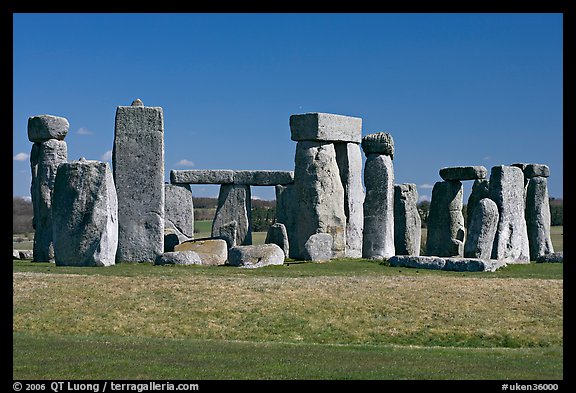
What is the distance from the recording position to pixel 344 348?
16234mm

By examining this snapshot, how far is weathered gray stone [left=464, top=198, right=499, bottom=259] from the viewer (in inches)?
1064

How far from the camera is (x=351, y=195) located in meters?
30.7

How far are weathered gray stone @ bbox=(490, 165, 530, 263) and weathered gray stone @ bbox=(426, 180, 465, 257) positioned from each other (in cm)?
391

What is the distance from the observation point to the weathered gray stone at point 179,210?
114 ft

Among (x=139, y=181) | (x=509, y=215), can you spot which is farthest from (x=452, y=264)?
(x=139, y=181)

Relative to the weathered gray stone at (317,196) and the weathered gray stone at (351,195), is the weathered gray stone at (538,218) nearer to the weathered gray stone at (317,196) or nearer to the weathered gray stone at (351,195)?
the weathered gray stone at (351,195)

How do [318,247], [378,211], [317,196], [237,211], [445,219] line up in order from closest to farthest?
[318,247] < [378,211] < [317,196] < [445,219] < [237,211]

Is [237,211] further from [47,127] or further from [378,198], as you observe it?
[47,127]

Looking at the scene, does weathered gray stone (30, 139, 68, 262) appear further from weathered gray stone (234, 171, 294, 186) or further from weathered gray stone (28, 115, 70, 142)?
weathered gray stone (234, 171, 294, 186)

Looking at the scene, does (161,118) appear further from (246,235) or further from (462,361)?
(462,361)

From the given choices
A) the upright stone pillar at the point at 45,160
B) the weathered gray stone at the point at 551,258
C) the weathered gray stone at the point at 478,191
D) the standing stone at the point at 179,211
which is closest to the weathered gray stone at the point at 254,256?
the upright stone pillar at the point at 45,160

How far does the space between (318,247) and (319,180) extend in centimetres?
242

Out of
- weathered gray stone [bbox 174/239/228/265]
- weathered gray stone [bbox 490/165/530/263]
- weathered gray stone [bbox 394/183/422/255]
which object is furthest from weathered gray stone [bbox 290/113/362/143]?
weathered gray stone [bbox 490/165/530/263]

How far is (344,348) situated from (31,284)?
7.37 meters
